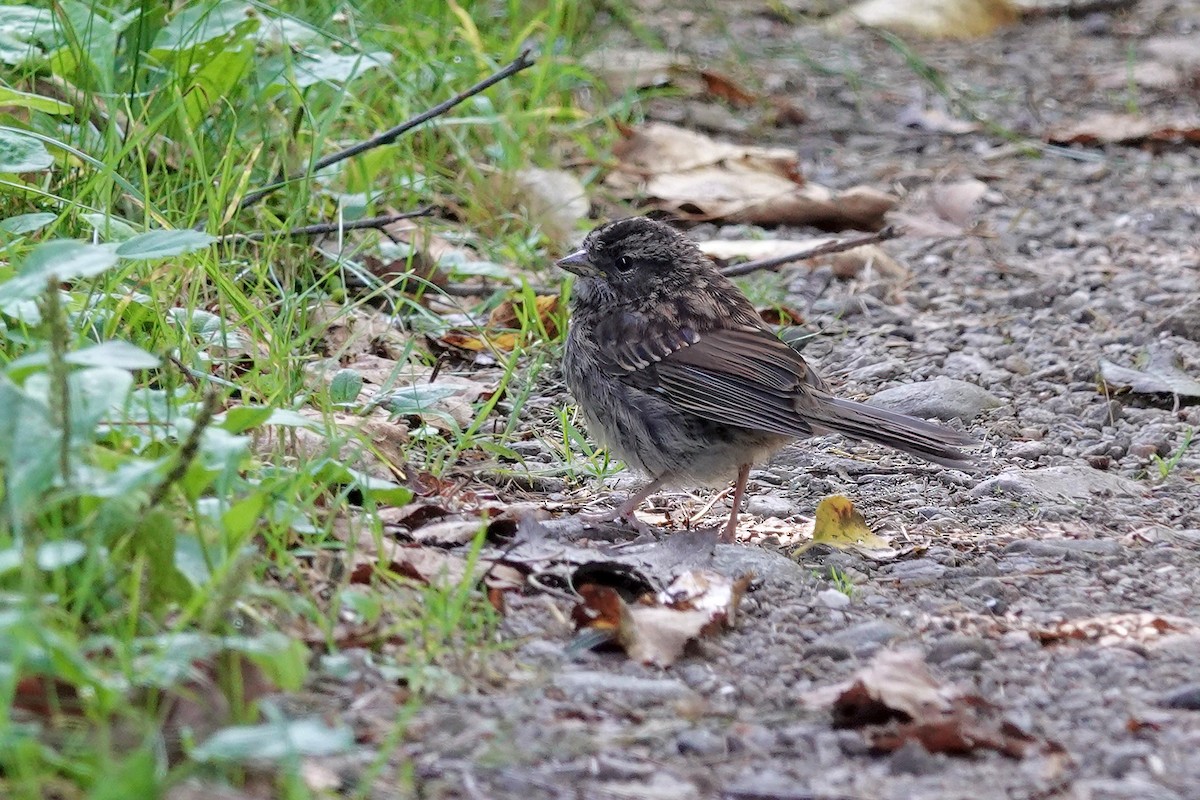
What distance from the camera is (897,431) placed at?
4.59 m

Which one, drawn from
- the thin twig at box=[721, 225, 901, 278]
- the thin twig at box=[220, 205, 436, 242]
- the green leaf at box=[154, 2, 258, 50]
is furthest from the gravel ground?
the green leaf at box=[154, 2, 258, 50]

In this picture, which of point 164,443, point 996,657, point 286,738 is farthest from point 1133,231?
point 286,738

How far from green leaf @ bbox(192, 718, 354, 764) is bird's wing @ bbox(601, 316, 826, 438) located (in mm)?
2428

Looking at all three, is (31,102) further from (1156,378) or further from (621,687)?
(1156,378)

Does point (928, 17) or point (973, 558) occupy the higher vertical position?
point (928, 17)

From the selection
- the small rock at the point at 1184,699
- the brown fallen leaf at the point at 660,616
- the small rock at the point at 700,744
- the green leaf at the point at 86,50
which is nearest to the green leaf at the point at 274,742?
the small rock at the point at 700,744

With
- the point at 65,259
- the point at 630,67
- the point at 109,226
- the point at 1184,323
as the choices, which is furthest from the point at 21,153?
the point at 630,67

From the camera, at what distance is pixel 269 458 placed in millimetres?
3980

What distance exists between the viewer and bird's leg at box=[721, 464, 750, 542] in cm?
451

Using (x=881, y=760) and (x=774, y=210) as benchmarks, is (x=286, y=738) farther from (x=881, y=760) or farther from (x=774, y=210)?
(x=774, y=210)

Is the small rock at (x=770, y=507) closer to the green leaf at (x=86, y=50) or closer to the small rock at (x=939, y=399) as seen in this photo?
the small rock at (x=939, y=399)

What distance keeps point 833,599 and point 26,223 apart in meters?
2.47

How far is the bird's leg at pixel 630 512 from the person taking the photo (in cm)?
453

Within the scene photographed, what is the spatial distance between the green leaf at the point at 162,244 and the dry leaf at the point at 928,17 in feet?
24.9
